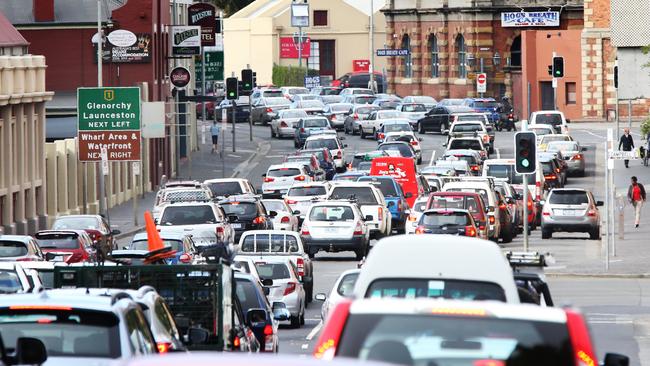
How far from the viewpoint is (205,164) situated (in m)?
75.6

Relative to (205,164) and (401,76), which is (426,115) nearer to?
(205,164)

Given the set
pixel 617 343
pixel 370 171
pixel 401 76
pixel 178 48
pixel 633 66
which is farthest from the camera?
pixel 401 76

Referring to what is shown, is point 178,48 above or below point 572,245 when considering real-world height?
above

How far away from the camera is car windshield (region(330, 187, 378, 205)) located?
148 ft

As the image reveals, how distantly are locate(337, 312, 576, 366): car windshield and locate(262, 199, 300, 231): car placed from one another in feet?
115

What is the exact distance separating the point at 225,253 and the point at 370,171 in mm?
35411

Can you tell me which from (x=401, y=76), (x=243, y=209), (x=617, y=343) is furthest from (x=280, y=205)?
(x=401, y=76)

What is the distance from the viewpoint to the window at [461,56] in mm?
110000

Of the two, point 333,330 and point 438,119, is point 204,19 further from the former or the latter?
point 333,330

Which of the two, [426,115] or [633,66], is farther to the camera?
[426,115]

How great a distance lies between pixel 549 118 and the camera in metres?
75.1

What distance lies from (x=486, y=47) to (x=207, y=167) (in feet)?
121

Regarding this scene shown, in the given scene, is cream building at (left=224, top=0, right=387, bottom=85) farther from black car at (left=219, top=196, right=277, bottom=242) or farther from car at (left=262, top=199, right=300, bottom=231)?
black car at (left=219, top=196, right=277, bottom=242)

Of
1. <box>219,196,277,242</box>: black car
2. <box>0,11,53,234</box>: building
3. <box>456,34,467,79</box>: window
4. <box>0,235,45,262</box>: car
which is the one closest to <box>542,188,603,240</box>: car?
<box>219,196,277,242</box>: black car
